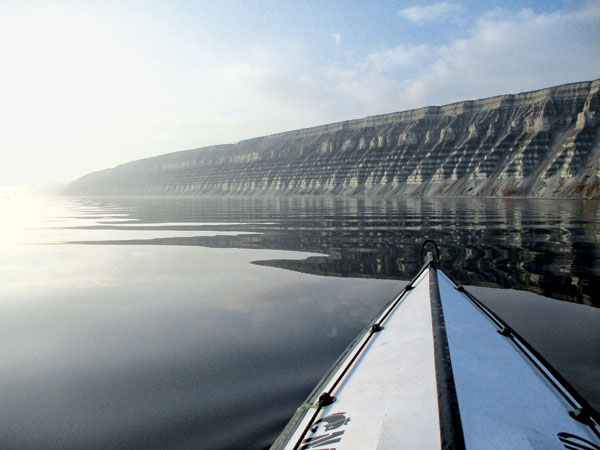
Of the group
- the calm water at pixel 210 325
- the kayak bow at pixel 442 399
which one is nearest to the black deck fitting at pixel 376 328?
the kayak bow at pixel 442 399

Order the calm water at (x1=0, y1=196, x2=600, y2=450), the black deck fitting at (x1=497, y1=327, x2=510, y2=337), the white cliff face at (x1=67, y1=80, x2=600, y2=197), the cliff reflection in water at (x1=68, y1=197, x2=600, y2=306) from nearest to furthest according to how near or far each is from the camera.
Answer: the calm water at (x1=0, y1=196, x2=600, y2=450), the black deck fitting at (x1=497, y1=327, x2=510, y2=337), the cliff reflection in water at (x1=68, y1=197, x2=600, y2=306), the white cliff face at (x1=67, y1=80, x2=600, y2=197)

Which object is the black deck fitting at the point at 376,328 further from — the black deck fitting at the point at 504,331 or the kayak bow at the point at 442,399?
the black deck fitting at the point at 504,331

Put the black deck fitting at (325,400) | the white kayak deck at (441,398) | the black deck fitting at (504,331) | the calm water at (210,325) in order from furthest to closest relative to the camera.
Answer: the black deck fitting at (504,331), the calm water at (210,325), the black deck fitting at (325,400), the white kayak deck at (441,398)

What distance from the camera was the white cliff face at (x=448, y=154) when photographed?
2827 inches

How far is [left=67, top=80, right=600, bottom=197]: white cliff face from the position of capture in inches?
2827

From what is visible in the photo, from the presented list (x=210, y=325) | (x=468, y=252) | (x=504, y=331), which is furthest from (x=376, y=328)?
(x=468, y=252)

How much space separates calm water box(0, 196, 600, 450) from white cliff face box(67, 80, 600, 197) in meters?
62.9

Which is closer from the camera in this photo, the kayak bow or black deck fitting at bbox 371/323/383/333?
the kayak bow

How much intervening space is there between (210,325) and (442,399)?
4.65 meters

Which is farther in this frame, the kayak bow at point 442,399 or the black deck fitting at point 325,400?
the black deck fitting at point 325,400

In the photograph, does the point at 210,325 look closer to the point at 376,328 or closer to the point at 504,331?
the point at 376,328

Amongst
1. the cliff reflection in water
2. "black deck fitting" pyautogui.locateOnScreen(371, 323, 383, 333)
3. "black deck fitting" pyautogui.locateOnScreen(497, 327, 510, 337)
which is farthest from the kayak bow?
the cliff reflection in water

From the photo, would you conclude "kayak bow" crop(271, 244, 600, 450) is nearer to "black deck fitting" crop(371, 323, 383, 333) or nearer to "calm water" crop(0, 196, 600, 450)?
"black deck fitting" crop(371, 323, 383, 333)

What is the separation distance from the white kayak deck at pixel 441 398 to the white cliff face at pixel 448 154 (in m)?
68.7
